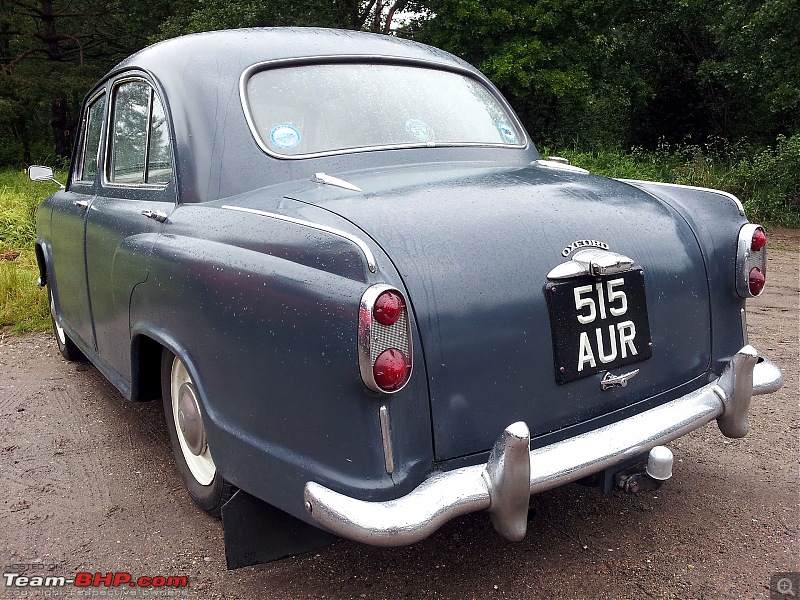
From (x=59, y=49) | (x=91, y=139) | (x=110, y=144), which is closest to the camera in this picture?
(x=110, y=144)

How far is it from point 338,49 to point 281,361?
1.73 meters

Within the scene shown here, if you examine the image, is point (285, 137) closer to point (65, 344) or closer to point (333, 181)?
point (333, 181)

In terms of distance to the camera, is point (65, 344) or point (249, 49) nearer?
point (249, 49)

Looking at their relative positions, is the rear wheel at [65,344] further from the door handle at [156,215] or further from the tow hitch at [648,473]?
the tow hitch at [648,473]

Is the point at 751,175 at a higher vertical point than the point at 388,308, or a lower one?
lower

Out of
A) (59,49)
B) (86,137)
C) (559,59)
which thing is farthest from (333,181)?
(59,49)

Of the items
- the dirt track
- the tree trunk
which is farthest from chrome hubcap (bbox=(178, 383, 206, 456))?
the tree trunk

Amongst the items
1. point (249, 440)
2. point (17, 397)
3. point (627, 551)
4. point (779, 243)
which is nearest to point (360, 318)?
point (249, 440)

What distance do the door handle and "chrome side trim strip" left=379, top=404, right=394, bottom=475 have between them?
1.34m

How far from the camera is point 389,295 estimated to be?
5.87 feet

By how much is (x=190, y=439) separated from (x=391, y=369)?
1.20 metres

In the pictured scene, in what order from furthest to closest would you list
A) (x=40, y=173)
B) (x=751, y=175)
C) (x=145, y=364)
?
(x=751, y=175) < (x=40, y=173) < (x=145, y=364)

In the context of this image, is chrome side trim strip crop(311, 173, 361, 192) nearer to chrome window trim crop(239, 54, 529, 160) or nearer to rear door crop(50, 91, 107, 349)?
chrome window trim crop(239, 54, 529, 160)

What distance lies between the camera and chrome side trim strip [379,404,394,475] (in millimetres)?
1808
